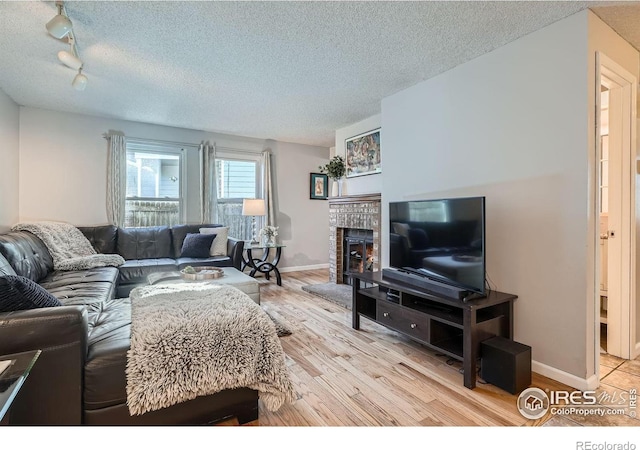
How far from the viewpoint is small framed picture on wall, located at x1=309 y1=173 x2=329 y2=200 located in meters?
6.15

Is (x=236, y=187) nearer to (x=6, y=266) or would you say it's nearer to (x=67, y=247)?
(x=67, y=247)

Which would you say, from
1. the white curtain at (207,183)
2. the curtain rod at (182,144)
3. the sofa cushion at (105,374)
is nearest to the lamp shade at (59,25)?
the sofa cushion at (105,374)

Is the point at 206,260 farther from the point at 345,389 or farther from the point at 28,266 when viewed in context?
the point at 345,389

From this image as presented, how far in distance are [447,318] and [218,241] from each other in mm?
3252

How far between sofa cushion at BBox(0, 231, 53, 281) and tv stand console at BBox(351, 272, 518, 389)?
9.42 feet

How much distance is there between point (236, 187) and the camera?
5.44m

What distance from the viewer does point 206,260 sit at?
4.02 m

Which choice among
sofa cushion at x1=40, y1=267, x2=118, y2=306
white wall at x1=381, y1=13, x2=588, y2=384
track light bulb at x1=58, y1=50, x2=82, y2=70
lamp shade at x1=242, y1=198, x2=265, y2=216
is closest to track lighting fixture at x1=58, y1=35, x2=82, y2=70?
track light bulb at x1=58, y1=50, x2=82, y2=70

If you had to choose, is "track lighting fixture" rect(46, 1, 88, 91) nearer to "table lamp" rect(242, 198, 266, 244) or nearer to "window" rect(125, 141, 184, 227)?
"window" rect(125, 141, 184, 227)

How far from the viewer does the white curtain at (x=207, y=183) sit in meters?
4.95

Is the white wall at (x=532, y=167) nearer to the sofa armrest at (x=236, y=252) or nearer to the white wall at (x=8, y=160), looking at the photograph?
the sofa armrest at (x=236, y=252)

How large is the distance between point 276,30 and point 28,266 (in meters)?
2.82

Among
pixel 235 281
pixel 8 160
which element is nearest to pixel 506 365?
pixel 235 281

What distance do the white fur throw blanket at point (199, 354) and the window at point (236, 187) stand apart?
3.65m
